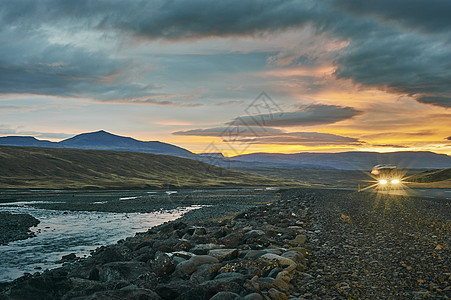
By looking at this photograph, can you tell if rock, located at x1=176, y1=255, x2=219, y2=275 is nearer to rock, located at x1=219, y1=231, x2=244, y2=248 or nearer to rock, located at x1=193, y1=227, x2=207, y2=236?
rock, located at x1=219, y1=231, x2=244, y2=248

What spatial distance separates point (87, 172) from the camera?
149875mm

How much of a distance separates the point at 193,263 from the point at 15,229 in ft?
74.1

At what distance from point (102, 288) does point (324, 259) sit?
22.5ft

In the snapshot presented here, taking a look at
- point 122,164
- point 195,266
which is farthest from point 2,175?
point 195,266

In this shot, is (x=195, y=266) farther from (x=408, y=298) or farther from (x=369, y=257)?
(x=408, y=298)

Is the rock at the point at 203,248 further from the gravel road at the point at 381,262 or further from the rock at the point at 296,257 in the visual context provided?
the gravel road at the point at 381,262

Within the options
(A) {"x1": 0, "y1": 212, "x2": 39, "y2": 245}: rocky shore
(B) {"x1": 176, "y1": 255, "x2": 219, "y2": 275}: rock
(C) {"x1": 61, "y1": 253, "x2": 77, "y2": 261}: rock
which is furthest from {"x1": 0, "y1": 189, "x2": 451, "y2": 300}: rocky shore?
(A) {"x1": 0, "y1": 212, "x2": 39, "y2": 245}: rocky shore

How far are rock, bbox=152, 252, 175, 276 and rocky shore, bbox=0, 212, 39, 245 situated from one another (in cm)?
1581

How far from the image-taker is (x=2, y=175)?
121062 millimetres

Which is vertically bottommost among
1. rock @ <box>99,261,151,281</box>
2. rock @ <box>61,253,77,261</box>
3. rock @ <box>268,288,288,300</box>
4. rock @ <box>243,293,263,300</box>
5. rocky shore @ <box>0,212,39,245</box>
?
rocky shore @ <box>0,212,39,245</box>

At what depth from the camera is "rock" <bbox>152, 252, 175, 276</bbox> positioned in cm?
1100

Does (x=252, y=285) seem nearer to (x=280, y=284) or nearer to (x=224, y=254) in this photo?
(x=280, y=284)

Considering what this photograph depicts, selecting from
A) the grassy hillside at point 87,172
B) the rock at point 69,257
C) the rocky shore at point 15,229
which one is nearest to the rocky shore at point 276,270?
the rock at point 69,257

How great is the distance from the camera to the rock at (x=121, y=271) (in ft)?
35.8
